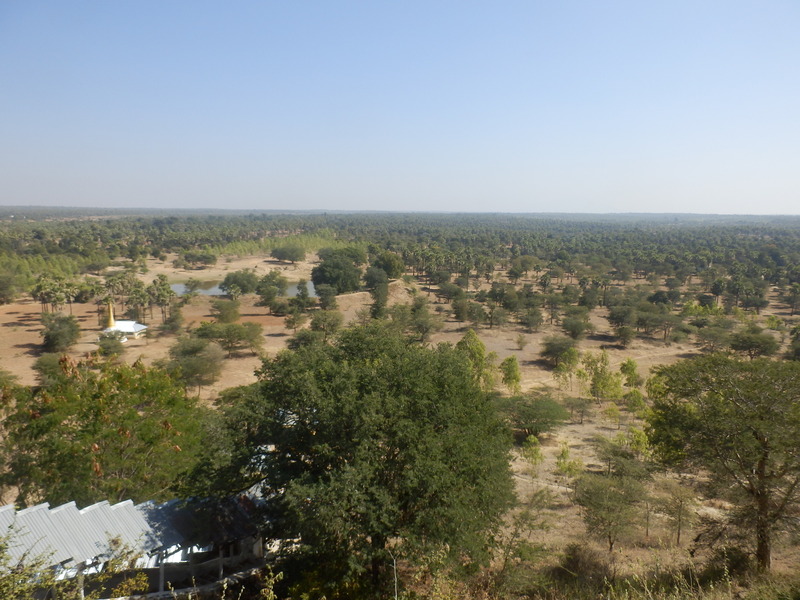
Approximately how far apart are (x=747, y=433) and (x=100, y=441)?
16632 mm

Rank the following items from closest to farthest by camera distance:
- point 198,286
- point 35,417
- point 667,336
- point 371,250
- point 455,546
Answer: point 455,546, point 35,417, point 667,336, point 198,286, point 371,250

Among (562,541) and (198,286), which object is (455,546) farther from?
(198,286)

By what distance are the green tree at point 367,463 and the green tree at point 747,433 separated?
16.4 feet

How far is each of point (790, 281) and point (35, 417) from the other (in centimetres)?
10409

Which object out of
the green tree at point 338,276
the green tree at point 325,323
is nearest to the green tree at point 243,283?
the green tree at point 338,276

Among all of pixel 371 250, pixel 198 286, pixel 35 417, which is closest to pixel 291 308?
pixel 198 286

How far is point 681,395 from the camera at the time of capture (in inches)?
494

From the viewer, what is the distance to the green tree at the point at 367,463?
970cm

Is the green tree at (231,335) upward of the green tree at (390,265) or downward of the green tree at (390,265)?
downward

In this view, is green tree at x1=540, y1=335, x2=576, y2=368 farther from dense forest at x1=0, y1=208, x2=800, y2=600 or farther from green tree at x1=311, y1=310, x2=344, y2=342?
green tree at x1=311, y1=310, x2=344, y2=342

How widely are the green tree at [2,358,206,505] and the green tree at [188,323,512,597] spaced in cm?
300

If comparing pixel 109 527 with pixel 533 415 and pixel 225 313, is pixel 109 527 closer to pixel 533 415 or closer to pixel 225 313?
pixel 533 415

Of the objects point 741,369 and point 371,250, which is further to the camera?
point 371,250

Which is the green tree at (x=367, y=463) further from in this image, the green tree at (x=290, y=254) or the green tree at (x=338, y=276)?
the green tree at (x=290, y=254)
